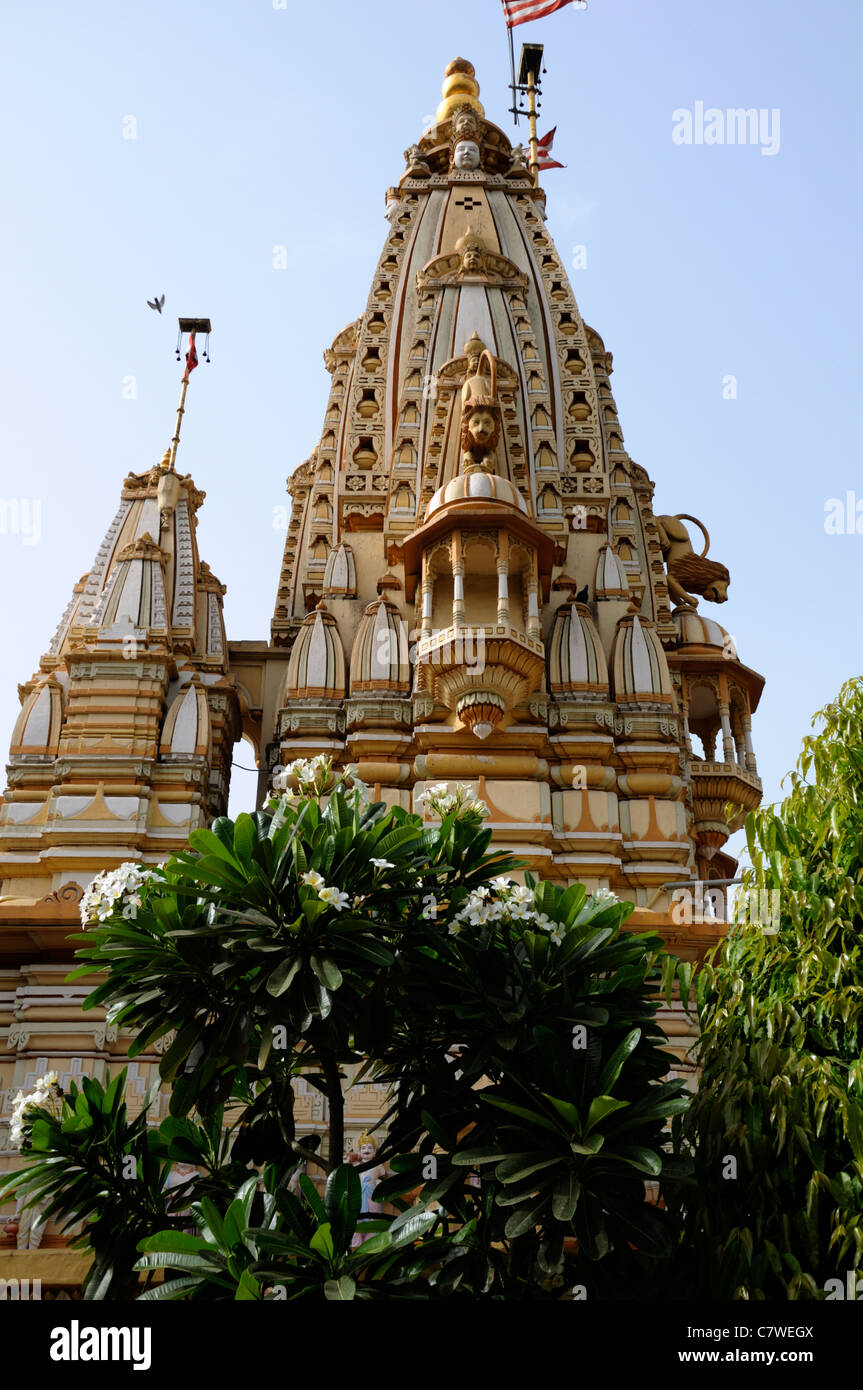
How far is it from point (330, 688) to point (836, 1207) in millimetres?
16681

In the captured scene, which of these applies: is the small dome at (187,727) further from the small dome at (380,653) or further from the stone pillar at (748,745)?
the stone pillar at (748,745)

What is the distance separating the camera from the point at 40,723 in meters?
23.8

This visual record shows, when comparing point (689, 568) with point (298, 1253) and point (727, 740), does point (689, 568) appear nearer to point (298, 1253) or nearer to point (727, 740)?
point (727, 740)

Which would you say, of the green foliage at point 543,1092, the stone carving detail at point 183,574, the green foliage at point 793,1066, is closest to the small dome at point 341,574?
the stone carving detail at point 183,574

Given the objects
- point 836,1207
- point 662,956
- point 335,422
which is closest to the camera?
point 836,1207

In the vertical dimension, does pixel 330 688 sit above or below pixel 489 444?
below

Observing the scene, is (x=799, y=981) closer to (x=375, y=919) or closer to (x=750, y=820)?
(x=750, y=820)

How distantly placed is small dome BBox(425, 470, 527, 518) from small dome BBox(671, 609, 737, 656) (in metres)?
5.15

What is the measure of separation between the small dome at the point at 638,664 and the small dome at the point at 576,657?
376mm

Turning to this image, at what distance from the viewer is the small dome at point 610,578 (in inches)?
1028

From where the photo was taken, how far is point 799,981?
30.1 ft

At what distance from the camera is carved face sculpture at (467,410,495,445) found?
24844mm

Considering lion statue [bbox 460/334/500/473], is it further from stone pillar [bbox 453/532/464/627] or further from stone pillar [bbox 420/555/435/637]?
stone pillar [bbox 420/555/435/637]
